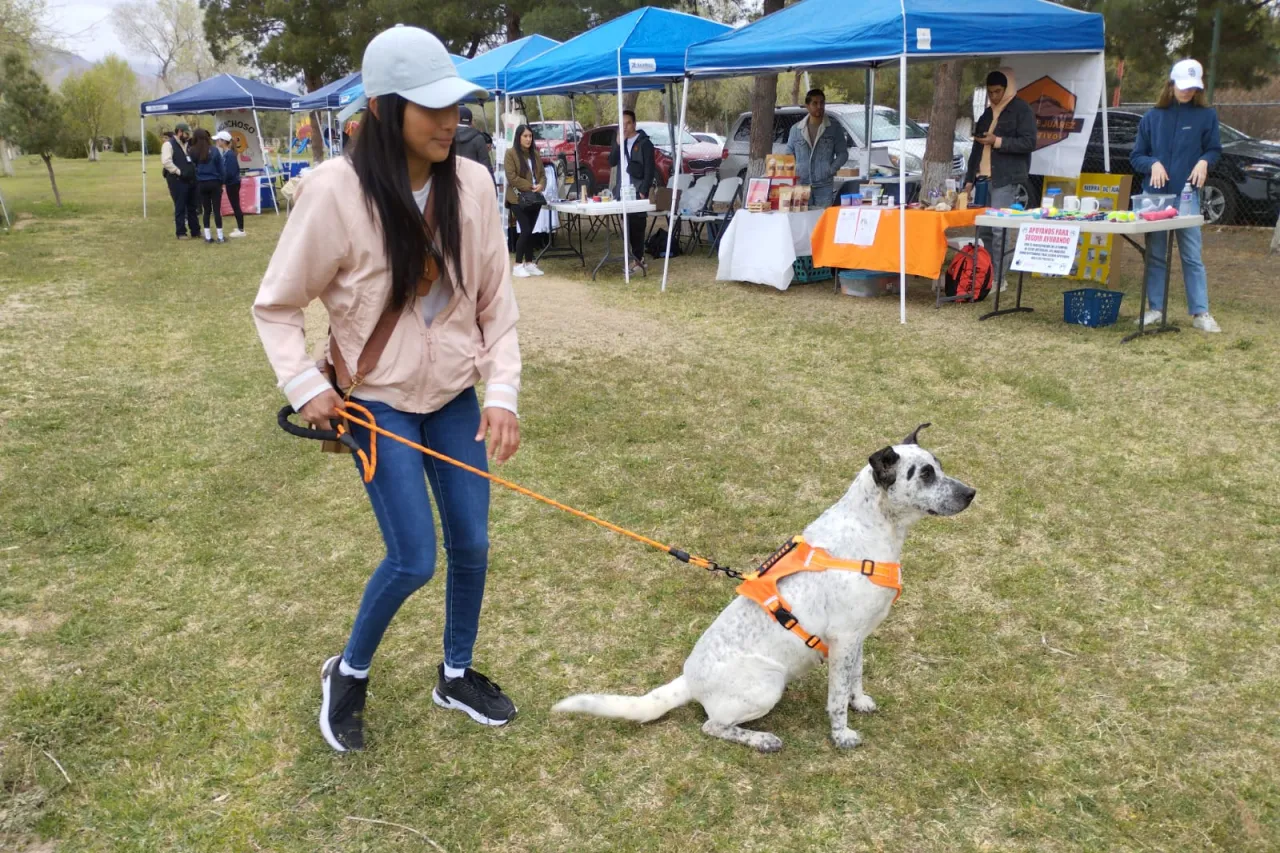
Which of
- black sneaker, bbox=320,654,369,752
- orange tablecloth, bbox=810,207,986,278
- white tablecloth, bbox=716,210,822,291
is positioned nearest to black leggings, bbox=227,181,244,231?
white tablecloth, bbox=716,210,822,291

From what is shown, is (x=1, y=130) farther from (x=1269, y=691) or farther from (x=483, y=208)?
(x=1269, y=691)

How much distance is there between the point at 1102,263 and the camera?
852cm

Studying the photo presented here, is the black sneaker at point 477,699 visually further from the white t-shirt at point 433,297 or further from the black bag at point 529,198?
the black bag at point 529,198

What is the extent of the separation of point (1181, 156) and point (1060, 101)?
2030 mm

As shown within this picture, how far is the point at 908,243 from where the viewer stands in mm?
7773

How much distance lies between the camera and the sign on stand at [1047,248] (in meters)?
6.61

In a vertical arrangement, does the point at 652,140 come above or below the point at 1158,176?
above

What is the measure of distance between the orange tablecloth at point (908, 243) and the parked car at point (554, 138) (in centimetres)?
984

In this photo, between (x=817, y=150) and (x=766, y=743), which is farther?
(x=817, y=150)

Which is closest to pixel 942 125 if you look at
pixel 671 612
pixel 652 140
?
pixel 652 140

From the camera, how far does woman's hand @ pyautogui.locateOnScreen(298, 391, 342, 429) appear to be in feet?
6.88

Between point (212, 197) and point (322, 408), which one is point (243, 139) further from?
point (322, 408)

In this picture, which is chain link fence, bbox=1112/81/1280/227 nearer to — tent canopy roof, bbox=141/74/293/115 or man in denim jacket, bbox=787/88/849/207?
man in denim jacket, bbox=787/88/849/207

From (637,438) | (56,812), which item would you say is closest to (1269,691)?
(637,438)
